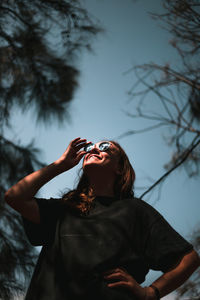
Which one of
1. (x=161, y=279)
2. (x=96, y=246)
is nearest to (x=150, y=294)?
(x=161, y=279)

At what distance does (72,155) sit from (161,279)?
1.37ft

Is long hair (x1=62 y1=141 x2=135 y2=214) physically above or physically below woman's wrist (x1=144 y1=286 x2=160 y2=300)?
above

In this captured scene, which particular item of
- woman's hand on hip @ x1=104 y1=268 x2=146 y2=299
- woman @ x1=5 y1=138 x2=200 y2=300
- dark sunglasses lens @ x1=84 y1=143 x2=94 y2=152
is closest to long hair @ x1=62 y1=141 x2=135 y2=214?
woman @ x1=5 y1=138 x2=200 y2=300

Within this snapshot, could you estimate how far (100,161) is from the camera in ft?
3.21

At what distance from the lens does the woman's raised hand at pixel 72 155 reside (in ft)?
2.88

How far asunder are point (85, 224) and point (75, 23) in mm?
1684

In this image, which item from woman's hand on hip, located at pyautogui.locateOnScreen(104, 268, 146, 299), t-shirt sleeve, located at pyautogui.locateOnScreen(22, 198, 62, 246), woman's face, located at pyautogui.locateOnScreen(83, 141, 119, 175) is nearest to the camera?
woman's hand on hip, located at pyautogui.locateOnScreen(104, 268, 146, 299)

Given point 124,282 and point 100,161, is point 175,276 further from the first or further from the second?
point 100,161

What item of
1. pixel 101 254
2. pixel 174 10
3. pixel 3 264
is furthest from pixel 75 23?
pixel 101 254

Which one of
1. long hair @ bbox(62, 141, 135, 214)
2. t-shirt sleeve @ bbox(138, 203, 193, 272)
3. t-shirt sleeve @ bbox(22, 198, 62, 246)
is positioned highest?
long hair @ bbox(62, 141, 135, 214)

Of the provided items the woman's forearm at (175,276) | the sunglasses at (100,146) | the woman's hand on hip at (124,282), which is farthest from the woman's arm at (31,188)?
the woman's forearm at (175,276)

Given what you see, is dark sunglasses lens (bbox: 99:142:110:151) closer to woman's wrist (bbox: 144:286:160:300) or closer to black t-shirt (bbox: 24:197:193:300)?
black t-shirt (bbox: 24:197:193:300)

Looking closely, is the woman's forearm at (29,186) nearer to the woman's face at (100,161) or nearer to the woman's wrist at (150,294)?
the woman's face at (100,161)

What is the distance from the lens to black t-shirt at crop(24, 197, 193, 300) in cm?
74
